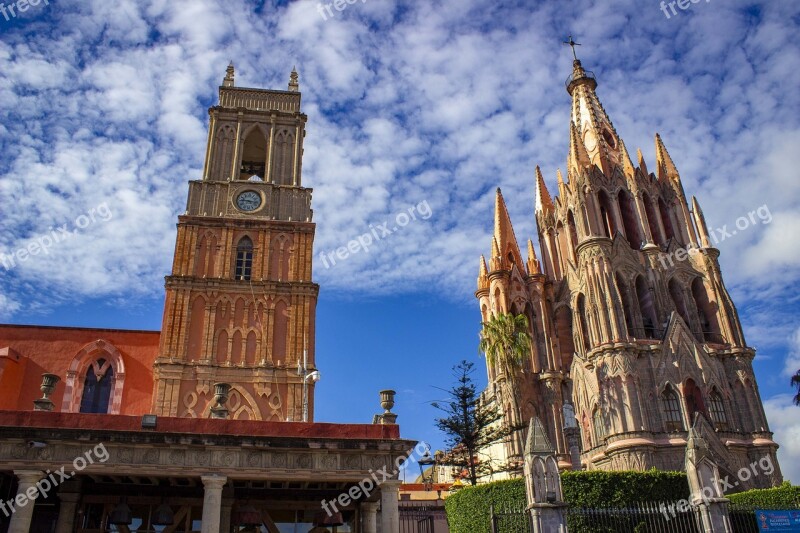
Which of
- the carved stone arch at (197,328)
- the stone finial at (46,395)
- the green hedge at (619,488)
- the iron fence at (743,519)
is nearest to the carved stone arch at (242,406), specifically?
the carved stone arch at (197,328)

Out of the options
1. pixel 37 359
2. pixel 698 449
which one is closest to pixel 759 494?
pixel 698 449

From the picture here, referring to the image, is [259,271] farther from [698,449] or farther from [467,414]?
[698,449]

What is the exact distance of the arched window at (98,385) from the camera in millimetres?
31469

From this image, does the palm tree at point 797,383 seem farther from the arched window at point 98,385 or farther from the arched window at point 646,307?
the arched window at point 98,385

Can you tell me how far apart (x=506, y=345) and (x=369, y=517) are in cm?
1975

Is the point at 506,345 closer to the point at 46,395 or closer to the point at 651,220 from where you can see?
the point at 651,220

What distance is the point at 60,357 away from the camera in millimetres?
31812

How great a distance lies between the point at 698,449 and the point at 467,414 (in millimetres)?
16404

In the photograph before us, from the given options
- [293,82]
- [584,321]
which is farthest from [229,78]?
[584,321]

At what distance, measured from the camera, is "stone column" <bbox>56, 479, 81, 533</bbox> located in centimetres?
1931

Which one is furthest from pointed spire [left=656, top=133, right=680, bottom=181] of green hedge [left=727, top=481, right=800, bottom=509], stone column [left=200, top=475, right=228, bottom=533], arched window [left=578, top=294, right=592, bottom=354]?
stone column [left=200, top=475, right=228, bottom=533]

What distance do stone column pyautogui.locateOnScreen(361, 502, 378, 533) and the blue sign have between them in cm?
1160

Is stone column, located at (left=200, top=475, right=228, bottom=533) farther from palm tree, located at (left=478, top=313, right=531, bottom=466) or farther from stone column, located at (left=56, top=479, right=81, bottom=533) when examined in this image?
palm tree, located at (left=478, top=313, right=531, bottom=466)

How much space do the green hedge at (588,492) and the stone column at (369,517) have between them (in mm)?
3561
